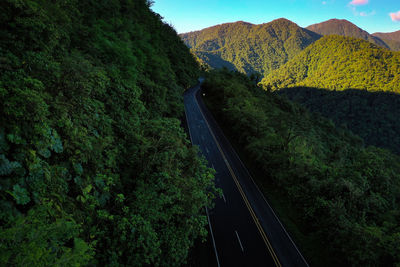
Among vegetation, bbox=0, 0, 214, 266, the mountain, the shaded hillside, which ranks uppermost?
the mountain

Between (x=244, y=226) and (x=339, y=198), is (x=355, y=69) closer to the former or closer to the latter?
(x=339, y=198)

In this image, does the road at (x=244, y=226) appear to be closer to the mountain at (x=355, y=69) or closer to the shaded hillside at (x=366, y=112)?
the shaded hillside at (x=366, y=112)

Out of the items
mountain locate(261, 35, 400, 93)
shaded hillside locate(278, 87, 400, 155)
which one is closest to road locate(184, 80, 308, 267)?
shaded hillside locate(278, 87, 400, 155)

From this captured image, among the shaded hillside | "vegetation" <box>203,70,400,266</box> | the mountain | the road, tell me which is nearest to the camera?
"vegetation" <box>203,70,400,266</box>

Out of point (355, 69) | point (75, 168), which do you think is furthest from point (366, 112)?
point (75, 168)

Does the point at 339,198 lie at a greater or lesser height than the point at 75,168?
lesser

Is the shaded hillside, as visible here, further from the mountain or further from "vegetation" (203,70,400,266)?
"vegetation" (203,70,400,266)

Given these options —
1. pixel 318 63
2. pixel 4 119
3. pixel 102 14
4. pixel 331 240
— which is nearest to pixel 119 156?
pixel 4 119
